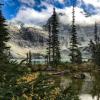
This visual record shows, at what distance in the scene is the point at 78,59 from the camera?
4815 inches

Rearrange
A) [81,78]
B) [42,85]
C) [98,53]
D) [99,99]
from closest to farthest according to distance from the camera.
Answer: [42,85] < [99,99] < [81,78] < [98,53]

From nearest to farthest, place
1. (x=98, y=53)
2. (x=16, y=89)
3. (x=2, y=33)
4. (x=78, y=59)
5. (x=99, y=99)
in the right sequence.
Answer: (x=16, y=89) → (x=99, y=99) → (x=2, y=33) → (x=98, y=53) → (x=78, y=59)

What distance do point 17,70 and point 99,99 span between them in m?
18.1

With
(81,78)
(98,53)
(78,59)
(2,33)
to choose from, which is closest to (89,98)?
(81,78)

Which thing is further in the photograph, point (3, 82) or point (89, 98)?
point (89, 98)

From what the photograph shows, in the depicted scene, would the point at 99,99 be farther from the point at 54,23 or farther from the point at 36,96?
the point at 54,23

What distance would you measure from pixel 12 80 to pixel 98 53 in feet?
336

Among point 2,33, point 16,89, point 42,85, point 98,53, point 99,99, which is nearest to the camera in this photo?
point 16,89

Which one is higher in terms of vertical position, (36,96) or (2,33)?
(2,33)

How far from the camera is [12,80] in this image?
11.2 metres

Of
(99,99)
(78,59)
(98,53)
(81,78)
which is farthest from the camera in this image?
(78,59)

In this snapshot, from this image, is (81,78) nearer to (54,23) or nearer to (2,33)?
(2,33)

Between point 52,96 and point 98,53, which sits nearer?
point 52,96

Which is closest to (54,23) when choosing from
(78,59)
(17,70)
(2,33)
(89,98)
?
(78,59)
